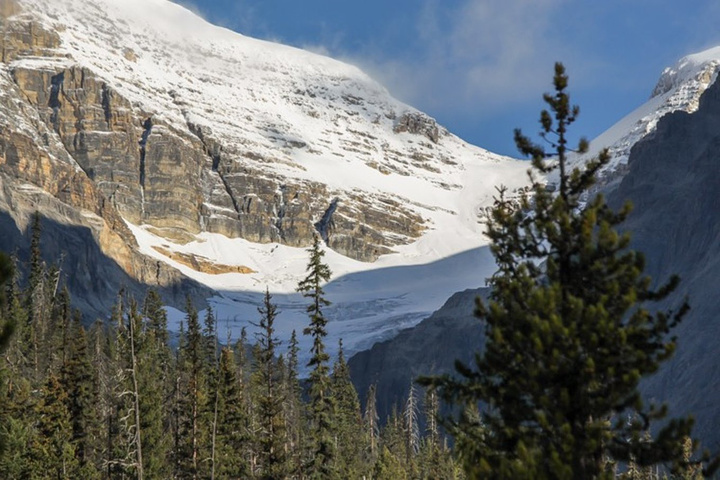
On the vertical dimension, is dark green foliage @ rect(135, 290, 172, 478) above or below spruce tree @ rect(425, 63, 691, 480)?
below

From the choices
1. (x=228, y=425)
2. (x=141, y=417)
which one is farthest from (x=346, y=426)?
(x=141, y=417)

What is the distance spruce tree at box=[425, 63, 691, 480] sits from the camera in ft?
43.3

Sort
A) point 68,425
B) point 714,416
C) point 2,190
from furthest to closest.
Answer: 1. point 2,190
2. point 714,416
3. point 68,425

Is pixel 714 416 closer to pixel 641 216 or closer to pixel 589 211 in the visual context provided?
pixel 641 216

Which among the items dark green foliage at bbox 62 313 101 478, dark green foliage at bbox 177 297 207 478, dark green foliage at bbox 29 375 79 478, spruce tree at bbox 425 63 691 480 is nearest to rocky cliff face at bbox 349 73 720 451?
dark green foliage at bbox 177 297 207 478

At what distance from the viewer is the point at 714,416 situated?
76.1 meters

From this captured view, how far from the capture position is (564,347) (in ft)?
43.9

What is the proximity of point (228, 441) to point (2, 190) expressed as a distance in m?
135

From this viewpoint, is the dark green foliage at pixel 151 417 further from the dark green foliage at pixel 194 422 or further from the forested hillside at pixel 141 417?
the dark green foliage at pixel 194 422

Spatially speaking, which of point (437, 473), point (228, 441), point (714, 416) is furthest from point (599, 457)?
point (714, 416)

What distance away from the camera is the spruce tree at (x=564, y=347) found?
43.3 ft

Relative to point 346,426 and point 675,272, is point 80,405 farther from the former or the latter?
point 675,272

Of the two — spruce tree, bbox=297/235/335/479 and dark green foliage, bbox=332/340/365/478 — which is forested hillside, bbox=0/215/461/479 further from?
dark green foliage, bbox=332/340/365/478

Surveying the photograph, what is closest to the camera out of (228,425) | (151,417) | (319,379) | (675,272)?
(319,379)
